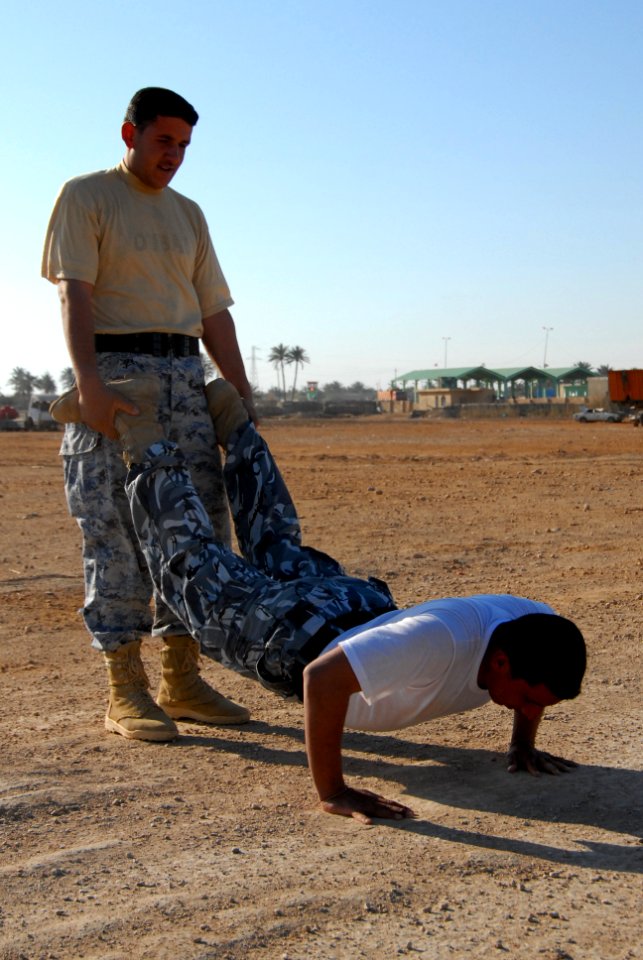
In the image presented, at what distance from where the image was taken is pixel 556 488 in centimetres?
1309

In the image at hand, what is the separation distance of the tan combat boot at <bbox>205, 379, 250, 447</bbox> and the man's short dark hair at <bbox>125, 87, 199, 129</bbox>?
102 centimetres

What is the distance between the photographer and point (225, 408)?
4555 mm

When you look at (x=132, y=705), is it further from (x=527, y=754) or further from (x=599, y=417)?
(x=599, y=417)

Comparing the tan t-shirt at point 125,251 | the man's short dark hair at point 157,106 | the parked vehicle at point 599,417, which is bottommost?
the parked vehicle at point 599,417

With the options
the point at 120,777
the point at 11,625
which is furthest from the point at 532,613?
the point at 11,625

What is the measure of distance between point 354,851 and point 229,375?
7.96 feet

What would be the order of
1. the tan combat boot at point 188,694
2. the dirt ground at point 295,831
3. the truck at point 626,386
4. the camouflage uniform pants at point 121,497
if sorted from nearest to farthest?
the dirt ground at point 295,831 < the camouflage uniform pants at point 121,497 < the tan combat boot at point 188,694 < the truck at point 626,386

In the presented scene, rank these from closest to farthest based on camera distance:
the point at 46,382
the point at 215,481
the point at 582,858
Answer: the point at 582,858, the point at 215,481, the point at 46,382

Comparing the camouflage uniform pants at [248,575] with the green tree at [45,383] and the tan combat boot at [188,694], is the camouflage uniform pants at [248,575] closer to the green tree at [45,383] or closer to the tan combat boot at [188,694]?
the tan combat boot at [188,694]

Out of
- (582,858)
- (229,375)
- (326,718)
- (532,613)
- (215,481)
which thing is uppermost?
(229,375)

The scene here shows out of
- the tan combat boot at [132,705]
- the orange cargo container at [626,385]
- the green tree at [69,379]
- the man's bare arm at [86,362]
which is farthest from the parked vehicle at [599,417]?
the man's bare arm at [86,362]

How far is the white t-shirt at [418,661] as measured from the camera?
328 cm

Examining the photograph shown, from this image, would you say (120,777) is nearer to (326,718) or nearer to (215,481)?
(326,718)

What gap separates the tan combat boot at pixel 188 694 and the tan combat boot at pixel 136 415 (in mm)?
882
